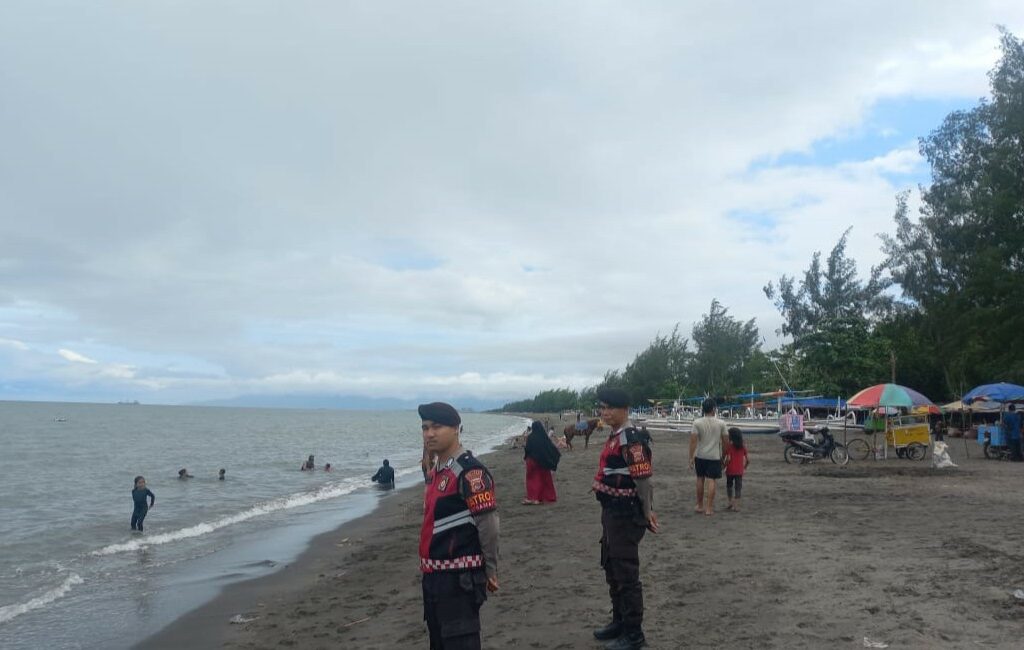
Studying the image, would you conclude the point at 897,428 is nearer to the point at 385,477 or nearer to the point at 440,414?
the point at 385,477

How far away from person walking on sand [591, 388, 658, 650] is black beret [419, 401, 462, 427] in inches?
59.0

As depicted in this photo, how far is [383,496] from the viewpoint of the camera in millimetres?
21203

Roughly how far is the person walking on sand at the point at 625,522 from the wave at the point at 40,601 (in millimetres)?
8087

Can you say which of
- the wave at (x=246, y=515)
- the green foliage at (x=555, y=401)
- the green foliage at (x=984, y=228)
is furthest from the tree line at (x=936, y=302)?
the green foliage at (x=555, y=401)

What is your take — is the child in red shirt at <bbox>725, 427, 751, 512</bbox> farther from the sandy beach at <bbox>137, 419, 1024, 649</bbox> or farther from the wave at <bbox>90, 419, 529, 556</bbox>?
the wave at <bbox>90, 419, 529, 556</bbox>

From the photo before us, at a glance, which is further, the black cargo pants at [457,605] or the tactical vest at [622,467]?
the tactical vest at [622,467]

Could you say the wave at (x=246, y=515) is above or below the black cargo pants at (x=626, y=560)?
below

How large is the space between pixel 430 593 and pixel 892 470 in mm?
15667

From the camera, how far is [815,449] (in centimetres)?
1825

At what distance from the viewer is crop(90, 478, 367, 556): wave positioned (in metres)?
14.1

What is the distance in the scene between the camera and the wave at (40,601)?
9.17 m

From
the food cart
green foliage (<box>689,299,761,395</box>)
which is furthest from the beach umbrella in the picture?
green foliage (<box>689,299,761,395</box>)

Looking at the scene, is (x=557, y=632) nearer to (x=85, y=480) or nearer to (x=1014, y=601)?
(x=1014, y=601)

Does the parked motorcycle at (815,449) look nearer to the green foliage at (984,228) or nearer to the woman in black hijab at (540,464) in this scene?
the woman in black hijab at (540,464)
